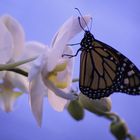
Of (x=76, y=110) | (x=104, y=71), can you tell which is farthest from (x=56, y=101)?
(x=104, y=71)

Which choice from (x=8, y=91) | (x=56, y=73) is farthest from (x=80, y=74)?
(x=8, y=91)

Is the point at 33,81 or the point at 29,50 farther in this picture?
the point at 29,50

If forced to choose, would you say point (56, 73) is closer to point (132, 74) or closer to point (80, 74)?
point (80, 74)

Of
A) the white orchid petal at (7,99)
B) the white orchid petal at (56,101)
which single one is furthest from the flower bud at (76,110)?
the white orchid petal at (7,99)

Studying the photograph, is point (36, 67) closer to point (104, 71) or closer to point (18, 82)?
point (18, 82)

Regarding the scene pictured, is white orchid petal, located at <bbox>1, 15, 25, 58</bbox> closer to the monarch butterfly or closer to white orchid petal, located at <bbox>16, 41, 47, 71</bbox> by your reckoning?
white orchid petal, located at <bbox>16, 41, 47, 71</bbox>

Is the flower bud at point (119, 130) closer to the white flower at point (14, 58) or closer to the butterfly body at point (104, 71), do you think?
the butterfly body at point (104, 71)
